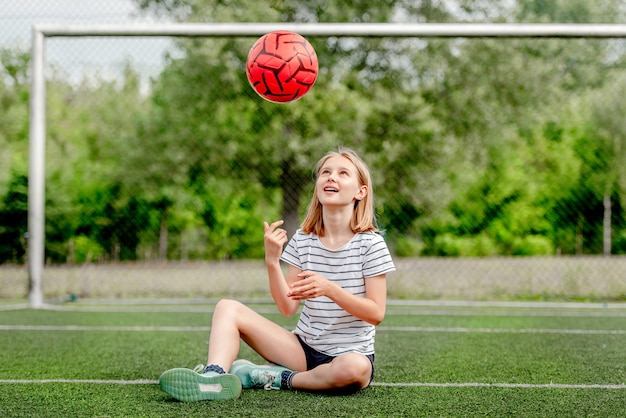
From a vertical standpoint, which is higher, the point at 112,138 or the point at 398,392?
the point at 112,138

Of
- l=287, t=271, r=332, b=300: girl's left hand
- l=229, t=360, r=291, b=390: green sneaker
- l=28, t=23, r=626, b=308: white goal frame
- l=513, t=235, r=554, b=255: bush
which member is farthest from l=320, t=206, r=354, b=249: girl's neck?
l=513, t=235, r=554, b=255: bush

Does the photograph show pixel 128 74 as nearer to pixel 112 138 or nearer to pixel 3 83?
pixel 112 138

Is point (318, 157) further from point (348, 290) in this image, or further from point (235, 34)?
point (348, 290)

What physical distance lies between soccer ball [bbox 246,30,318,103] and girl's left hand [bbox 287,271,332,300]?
1456 millimetres

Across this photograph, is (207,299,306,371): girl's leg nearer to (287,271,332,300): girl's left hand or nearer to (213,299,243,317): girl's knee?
(213,299,243,317): girl's knee

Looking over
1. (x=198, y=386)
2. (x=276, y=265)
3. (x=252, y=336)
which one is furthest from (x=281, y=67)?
(x=198, y=386)

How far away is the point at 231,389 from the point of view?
7.70ft

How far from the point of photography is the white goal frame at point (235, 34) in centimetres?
566

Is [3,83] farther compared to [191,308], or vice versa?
[3,83]

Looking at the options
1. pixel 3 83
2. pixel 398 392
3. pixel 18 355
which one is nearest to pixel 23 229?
pixel 3 83

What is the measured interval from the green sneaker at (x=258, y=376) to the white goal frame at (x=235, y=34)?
3549 millimetres

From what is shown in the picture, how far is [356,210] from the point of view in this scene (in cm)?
273

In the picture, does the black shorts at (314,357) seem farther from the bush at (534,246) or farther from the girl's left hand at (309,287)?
the bush at (534,246)

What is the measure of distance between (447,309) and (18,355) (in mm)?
3434
